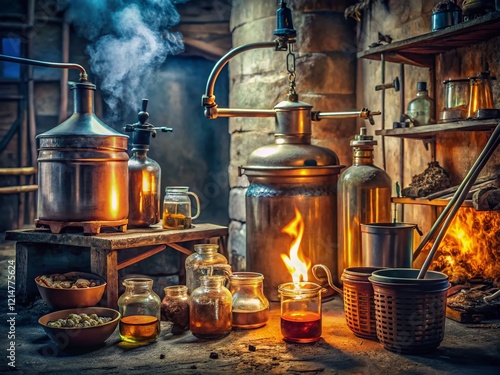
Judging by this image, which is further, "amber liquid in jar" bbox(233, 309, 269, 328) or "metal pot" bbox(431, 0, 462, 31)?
"metal pot" bbox(431, 0, 462, 31)

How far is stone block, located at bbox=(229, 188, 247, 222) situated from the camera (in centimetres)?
621

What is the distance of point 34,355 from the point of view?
3.33 metres

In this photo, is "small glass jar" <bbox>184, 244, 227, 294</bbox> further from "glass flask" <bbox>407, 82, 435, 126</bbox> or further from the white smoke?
the white smoke

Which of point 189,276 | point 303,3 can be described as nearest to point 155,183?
point 189,276

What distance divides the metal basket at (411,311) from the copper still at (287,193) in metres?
1.27

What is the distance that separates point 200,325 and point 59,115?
441 centimetres

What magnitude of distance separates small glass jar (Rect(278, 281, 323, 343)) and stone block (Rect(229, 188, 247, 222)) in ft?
8.65

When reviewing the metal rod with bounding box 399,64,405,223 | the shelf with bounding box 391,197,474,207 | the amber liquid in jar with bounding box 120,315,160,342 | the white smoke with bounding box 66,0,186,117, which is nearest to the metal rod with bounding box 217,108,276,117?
the metal rod with bounding box 399,64,405,223

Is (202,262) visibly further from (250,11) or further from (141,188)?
(250,11)

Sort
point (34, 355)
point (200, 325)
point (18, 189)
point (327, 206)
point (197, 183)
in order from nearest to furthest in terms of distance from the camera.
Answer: point (34, 355) → point (200, 325) → point (327, 206) → point (18, 189) → point (197, 183)

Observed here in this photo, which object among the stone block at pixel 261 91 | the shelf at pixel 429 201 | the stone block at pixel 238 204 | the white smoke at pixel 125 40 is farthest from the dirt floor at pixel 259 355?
the white smoke at pixel 125 40

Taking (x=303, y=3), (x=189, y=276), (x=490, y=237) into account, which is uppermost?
(x=303, y=3)

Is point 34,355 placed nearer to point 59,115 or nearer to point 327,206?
point 327,206

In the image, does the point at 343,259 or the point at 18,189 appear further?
the point at 18,189
